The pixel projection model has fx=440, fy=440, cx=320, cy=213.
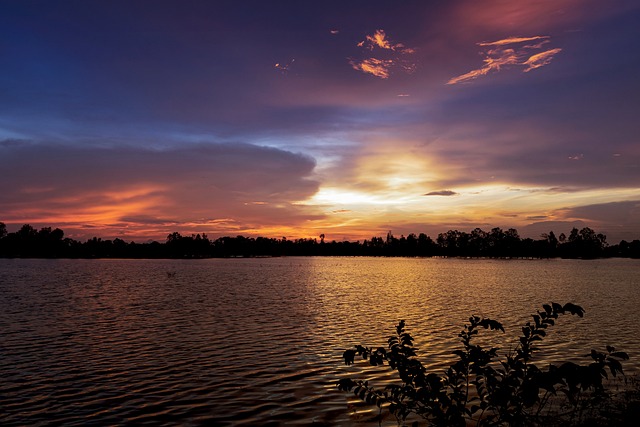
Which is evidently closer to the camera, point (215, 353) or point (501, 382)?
point (501, 382)

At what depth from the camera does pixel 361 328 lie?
35.5 metres

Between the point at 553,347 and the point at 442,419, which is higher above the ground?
the point at 442,419

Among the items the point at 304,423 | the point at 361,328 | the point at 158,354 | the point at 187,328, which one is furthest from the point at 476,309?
the point at 304,423

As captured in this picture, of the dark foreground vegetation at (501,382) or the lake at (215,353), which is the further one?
the lake at (215,353)

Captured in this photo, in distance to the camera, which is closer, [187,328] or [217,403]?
[217,403]

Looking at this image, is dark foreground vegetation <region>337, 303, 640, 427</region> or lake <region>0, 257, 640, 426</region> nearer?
dark foreground vegetation <region>337, 303, 640, 427</region>

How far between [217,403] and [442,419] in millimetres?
10417

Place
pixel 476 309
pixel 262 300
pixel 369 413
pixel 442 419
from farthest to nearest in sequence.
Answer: pixel 262 300 < pixel 476 309 < pixel 369 413 < pixel 442 419

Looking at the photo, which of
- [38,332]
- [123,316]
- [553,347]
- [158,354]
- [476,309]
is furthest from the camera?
[476,309]

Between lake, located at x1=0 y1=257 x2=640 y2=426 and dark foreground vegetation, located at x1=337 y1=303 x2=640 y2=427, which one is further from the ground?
dark foreground vegetation, located at x1=337 y1=303 x2=640 y2=427

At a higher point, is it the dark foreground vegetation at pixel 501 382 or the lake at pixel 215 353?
the dark foreground vegetation at pixel 501 382

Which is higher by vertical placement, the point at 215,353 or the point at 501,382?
the point at 501,382

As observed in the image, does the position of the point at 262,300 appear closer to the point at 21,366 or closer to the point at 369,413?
the point at 21,366

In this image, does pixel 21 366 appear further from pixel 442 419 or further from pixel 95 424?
pixel 442 419
